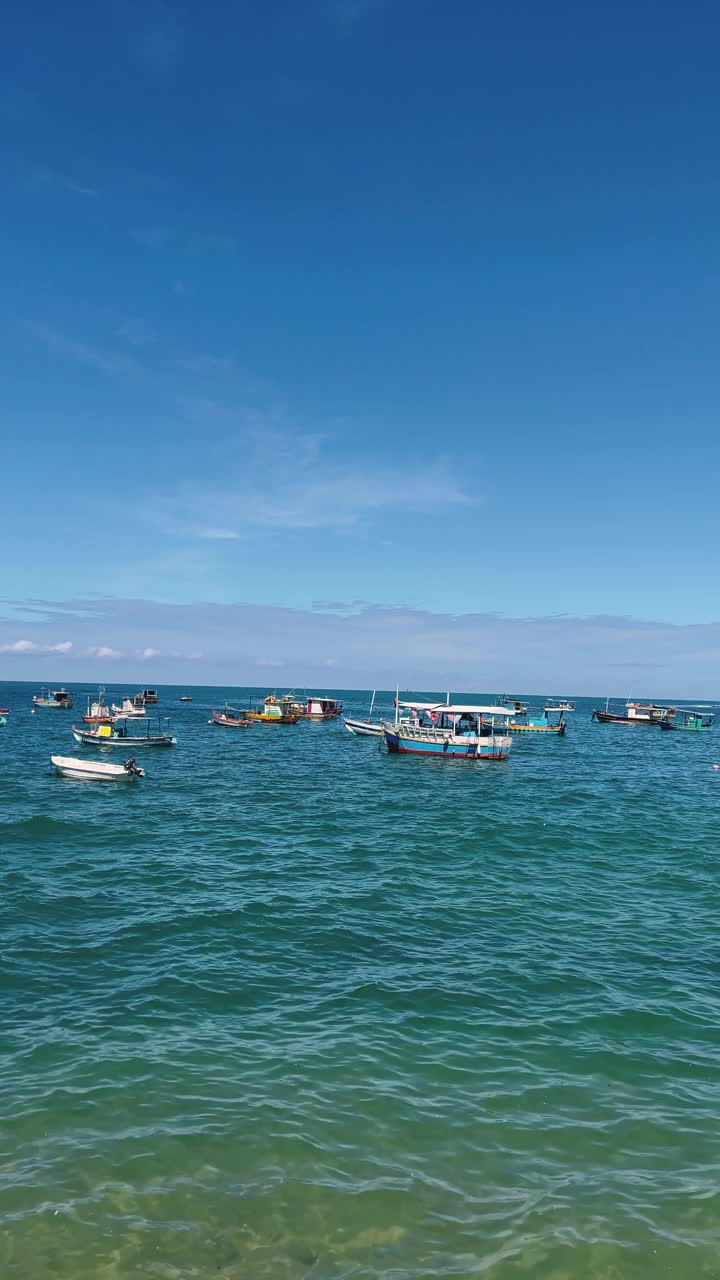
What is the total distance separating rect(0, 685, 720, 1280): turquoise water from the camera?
9867mm

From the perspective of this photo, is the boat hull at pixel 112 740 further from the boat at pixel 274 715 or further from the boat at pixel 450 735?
the boat at pixel 274 715

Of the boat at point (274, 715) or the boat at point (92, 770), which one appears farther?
the boat at point (274, 715)

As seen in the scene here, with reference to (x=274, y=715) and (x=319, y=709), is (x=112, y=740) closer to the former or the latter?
(x=274, y=715)

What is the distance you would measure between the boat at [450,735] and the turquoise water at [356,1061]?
37.8 meters

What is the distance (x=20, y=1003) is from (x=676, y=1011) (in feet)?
50.2

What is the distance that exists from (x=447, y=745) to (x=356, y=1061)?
59839 millimetres

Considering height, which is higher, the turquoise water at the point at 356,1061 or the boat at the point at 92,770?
the boat at the point at 92,770

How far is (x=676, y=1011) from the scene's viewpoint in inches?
672

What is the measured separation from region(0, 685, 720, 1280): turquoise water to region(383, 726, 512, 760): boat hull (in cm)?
3767

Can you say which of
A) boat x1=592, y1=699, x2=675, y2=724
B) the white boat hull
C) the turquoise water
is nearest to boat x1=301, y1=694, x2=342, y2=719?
the white boat hull

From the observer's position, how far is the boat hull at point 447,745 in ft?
238

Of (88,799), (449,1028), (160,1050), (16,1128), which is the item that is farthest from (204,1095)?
(88,799)

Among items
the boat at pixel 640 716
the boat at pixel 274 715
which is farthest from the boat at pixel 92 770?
the boat at pixel 640 716

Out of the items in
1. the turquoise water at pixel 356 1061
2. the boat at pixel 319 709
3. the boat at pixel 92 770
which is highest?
the boat at pixel 319 709
